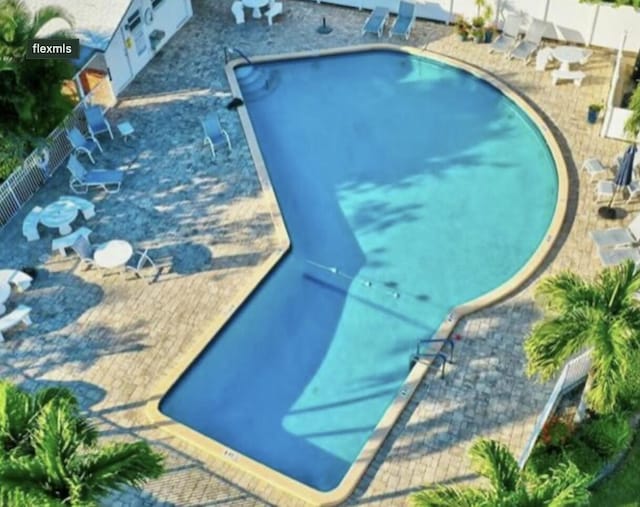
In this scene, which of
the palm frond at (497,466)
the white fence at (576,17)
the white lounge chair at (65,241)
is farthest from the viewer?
the white fence at (576,17)

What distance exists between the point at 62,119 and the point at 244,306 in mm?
8369

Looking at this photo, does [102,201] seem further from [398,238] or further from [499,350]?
[499,350]

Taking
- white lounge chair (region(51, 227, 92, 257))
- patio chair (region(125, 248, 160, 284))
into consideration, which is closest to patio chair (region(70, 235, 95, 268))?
white lounge chair (region(51, 227, 92, 257))

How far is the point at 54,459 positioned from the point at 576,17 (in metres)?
22.7

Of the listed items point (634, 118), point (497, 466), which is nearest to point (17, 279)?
point (497, 466)

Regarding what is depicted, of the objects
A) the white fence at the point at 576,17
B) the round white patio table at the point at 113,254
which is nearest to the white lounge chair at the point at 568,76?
the white fence at the point at 576,17

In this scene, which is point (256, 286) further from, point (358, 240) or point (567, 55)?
point (567, 55)

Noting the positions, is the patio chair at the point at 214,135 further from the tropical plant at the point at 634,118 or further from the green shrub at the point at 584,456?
the green shrub at the point at 584,456

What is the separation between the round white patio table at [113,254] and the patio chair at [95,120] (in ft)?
17.1

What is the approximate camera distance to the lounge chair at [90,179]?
897 inches

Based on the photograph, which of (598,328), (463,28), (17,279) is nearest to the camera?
(598,328)

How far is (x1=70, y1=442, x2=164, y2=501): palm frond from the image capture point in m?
11.0

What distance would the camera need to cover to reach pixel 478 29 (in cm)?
2781

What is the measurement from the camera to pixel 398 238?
Result: 2183cm
